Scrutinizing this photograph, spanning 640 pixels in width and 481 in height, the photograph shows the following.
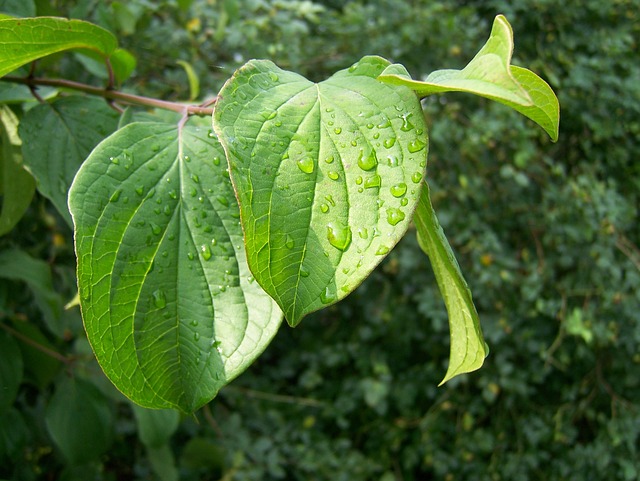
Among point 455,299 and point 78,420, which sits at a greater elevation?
point 455,299

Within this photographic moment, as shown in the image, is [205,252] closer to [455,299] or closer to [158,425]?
[455,299]

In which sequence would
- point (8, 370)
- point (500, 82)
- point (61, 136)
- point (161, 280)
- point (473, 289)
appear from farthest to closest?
point (473, 289), point (8, 370), point (61, 136), point (161, 280), point (500, 82)

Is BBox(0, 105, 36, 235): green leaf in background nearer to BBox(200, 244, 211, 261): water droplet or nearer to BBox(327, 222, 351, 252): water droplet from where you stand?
BBox(200, 244, 211, 261): water droplet

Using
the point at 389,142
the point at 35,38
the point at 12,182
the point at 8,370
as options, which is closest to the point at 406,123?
the point at 389,142

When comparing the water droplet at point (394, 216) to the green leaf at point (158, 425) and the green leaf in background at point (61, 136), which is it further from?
the green leaf at point (158, 425)

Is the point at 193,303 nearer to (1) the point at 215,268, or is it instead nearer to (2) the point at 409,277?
(1) the point at 215,268

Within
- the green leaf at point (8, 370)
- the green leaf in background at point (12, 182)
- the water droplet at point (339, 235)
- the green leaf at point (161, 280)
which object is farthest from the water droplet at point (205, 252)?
the green leaf at point (8, 370)

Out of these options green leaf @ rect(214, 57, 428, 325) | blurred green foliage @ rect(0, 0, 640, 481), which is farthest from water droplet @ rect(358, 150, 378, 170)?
blurred green foliage @ rect(0, 0, 640, 481)
